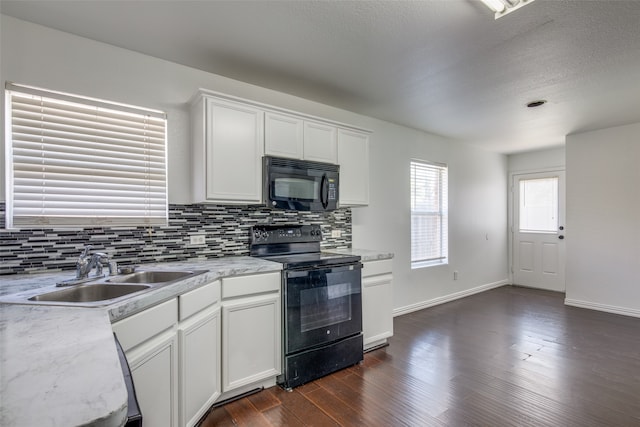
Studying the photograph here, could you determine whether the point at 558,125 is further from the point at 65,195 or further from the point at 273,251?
the point at 65,195

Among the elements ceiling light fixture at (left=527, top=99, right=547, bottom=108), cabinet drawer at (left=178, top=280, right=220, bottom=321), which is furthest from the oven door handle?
ceiling light fixture at (left=527, top=99, right=547, bottom=108)

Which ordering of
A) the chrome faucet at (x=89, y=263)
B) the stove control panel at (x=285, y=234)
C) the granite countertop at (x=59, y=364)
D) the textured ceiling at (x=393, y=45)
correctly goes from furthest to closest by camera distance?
the stove control panel at (x=285, y=234) → the textured ceiling at (x=393, y=45) → the chrome faucet at (x=89, y=263) → the granite countertop at (x=59, y=364)

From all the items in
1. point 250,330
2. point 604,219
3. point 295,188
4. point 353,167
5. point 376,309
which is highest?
point 353,167

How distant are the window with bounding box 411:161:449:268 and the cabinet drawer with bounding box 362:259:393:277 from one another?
1.31 meters

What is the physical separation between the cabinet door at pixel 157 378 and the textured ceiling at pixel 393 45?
1855 millimetres

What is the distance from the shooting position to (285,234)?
2.99 meters

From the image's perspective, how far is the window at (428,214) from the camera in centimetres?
439

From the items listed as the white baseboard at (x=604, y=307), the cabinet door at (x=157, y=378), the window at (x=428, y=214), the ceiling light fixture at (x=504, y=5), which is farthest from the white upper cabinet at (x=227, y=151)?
the white baseboard at (x=604, y=307)

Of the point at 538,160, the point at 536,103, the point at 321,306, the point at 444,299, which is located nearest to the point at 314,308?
the point at 321,306

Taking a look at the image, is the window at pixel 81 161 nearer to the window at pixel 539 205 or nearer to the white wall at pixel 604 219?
the white wall at pixel 604 219

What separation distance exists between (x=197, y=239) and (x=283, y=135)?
1.11 m

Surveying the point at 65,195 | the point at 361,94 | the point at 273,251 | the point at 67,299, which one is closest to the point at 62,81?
the point at 65,195

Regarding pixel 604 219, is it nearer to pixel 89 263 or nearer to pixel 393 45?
pixel 393 45

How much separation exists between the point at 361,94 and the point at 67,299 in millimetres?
2757
